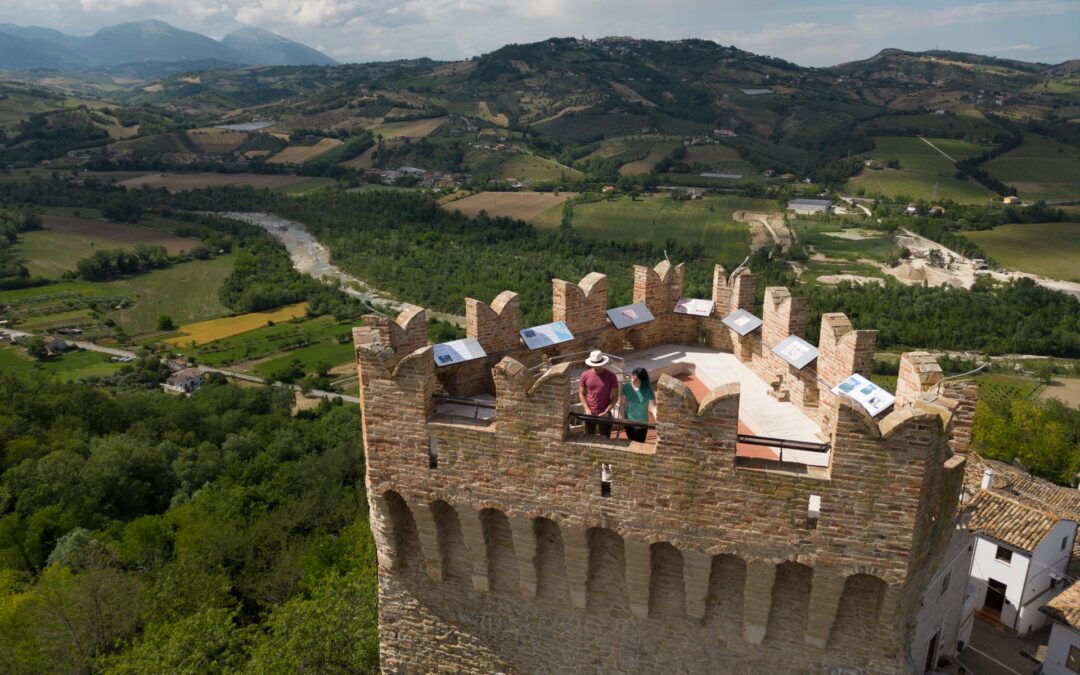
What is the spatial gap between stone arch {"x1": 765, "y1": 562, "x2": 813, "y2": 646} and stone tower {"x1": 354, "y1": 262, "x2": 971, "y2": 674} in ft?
0.10

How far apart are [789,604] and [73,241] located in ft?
566

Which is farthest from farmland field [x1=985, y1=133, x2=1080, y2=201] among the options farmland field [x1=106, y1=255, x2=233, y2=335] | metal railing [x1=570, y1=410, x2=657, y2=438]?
metal railing [x1=570, y1=410, x2=657, y2=438]

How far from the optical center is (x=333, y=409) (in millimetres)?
77375

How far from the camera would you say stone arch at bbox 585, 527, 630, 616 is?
35.8ft

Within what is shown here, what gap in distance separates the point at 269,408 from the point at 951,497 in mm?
72570

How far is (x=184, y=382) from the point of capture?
286 feet

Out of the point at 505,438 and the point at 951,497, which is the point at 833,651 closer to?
the point at 951,497

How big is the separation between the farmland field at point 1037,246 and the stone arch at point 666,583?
142m

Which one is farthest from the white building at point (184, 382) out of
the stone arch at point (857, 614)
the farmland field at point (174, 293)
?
Result: the stone arch at point (857, 614)

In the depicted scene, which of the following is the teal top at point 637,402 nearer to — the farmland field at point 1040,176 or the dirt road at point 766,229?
the dirt road at point 766,229

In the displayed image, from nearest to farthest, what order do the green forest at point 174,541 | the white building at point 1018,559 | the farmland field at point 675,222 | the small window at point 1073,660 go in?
the green forest at point 174,541 → the small window at point 1073,660 → the white building at point 1018,559 → the farmland field at point 675,222

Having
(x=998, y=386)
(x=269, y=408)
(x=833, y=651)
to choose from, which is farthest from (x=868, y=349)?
(x=998, y=386)

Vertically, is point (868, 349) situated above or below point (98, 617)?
above

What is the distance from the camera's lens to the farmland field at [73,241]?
13300cm
